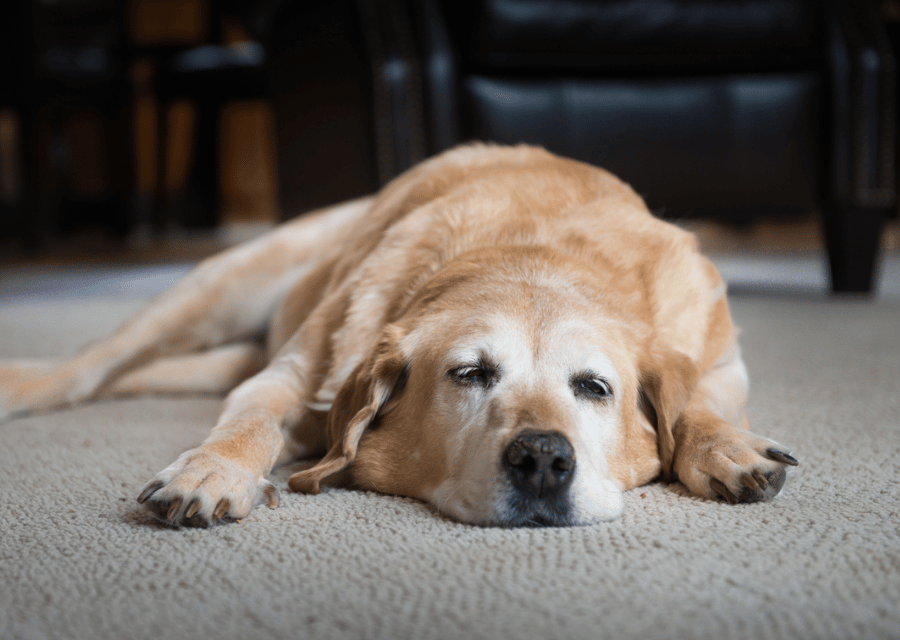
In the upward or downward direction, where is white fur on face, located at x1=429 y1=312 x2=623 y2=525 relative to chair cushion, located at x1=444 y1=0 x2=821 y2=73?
downward

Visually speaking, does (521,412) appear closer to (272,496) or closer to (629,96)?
(272,496)

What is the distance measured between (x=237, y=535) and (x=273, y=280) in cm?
137

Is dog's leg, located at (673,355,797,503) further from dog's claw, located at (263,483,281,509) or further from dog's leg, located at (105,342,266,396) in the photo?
dog's leg, located at (105,342,266,396)

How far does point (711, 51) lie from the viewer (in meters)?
3.31

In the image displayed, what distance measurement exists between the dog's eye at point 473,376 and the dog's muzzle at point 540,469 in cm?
17

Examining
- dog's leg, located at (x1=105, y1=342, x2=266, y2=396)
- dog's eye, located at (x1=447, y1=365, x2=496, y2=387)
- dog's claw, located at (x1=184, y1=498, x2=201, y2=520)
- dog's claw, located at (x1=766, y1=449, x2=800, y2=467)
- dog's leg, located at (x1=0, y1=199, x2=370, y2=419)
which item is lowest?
dog's leg, located at (x1=105, y1=342, x2=266, y2=396)

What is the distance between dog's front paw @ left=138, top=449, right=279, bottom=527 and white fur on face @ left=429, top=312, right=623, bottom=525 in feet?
1.00

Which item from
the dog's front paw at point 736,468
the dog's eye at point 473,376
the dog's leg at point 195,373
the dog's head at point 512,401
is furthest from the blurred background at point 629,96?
the dog's front paw at point 736,468

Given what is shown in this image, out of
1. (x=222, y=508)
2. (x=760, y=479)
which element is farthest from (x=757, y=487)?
(x=222, y=508)

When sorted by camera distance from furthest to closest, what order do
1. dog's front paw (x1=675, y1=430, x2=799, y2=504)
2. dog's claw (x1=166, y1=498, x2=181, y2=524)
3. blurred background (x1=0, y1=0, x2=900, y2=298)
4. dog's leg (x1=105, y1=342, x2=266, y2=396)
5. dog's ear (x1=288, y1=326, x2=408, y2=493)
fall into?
blurred background (x1=0, y1=0, x2=900, y2=298) → dog's leg (x1=105, y1=342, x2=266, y2=396) → dog's ear (x1=288, y1=326, x2=408, y2=493) → dog's front paw (x1=675, y1=430, x2=799, y2=504) → dog's claw (x1=166, y1=498, x2=181, y2=524)

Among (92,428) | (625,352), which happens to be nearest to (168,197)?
(92,428)

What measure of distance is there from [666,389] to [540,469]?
14.0 inches

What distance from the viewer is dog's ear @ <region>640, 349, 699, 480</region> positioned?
1.38 m

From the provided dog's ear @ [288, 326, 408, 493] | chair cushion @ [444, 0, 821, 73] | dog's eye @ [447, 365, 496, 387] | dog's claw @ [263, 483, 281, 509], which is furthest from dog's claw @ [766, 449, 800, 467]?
chair cushion @ [444, 0, 821, 73]
